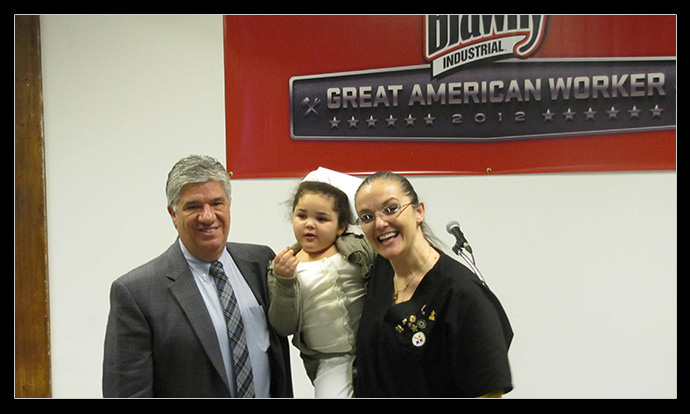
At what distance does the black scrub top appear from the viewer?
67.8 inches

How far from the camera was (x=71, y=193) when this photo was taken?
9.82 feet

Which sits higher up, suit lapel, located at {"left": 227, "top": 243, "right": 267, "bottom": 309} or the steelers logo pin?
suit lapel, located at {"left": 227, "top": 243, "right": 267, "bottom": 309}

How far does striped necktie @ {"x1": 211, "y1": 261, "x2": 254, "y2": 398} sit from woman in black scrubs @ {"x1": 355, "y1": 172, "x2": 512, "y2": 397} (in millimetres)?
399

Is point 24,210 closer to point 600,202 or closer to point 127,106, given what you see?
point 127,106

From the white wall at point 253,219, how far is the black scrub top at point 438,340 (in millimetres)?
1053

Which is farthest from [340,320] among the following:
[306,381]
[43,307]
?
[43,307]

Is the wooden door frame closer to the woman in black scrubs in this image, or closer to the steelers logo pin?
the woman in black scrubs

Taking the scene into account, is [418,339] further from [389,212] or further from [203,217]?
[203,217]

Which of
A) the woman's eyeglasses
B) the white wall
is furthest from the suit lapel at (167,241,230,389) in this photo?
the white wall

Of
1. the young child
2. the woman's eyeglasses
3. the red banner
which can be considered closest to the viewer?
the woman's eyeglasses

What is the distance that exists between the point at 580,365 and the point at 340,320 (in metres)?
1.56

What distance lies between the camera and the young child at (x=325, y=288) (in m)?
2.03

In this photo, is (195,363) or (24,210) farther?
(24,210)

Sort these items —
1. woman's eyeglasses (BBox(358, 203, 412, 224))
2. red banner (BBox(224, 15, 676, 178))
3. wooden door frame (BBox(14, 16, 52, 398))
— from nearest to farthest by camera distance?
woman's eyeglasses (BBox(358, 203, 412, 224)), red banner (BBox(224, 15, 676, 178)), wooden door frame (BBox(14, 16, 52, 398))
